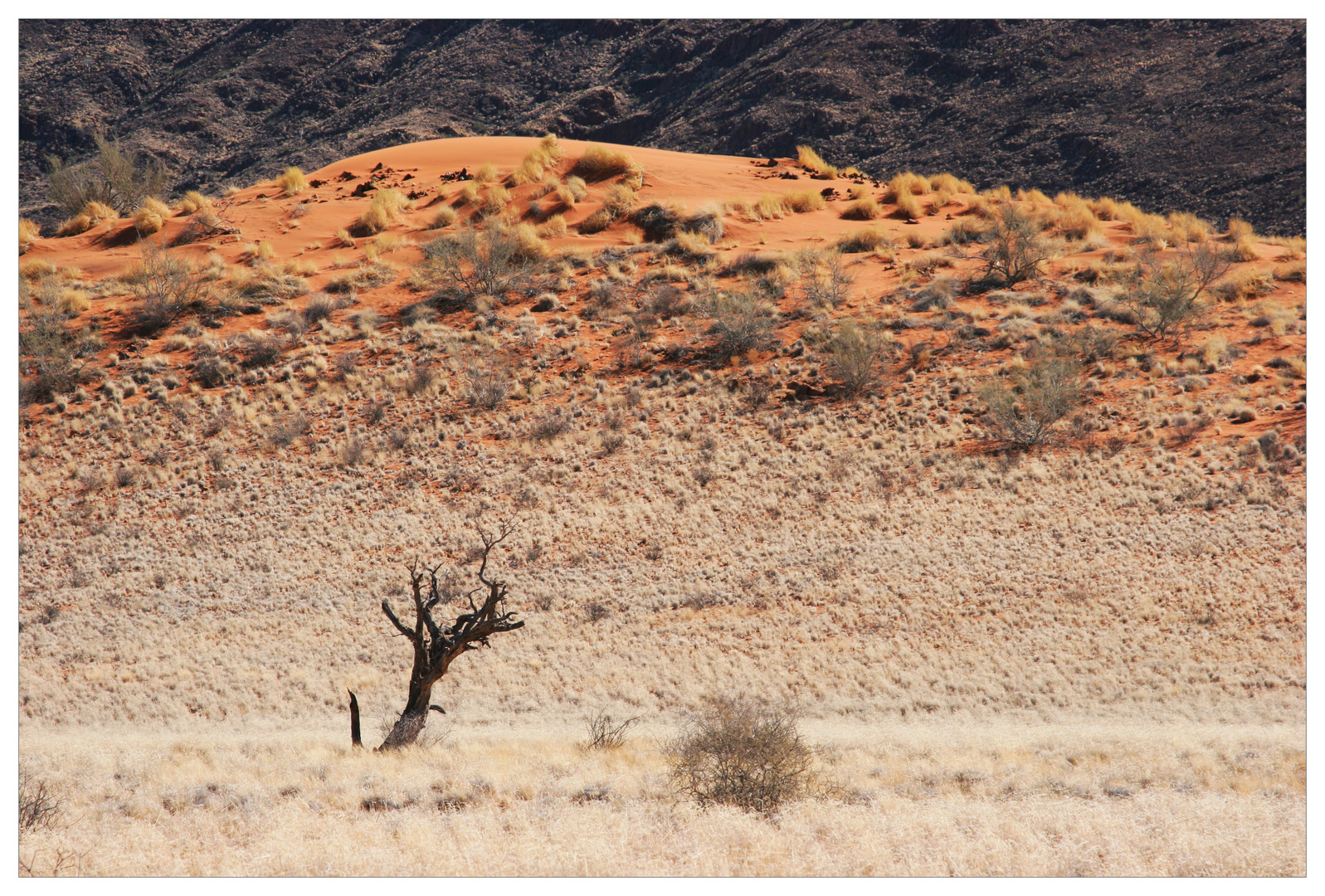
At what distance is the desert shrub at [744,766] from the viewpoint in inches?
338

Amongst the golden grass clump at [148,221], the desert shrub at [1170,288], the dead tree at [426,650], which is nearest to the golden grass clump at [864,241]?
the desert shrub at [1170,288]

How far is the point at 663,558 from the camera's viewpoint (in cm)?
1798

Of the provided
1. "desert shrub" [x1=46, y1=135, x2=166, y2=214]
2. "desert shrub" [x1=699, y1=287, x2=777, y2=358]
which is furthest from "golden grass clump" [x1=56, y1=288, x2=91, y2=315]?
"desert shrub" [x1=699, y1=287, x2=777, y2=358]

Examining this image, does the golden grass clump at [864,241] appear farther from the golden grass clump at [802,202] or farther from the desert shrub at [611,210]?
the desert shrub at [611,210]

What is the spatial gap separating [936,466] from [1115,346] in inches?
348

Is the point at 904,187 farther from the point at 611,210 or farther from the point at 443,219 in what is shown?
the point at 443,219

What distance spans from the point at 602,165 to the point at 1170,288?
24711 mm

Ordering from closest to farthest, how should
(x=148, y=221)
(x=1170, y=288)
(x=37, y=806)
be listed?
(x=37, y=806) → (x=1170, y=288) → (x=148, y=221)

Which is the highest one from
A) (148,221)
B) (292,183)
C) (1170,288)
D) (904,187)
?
(904,187)

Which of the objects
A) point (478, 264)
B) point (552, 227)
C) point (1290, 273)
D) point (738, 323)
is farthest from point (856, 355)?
point (1290, 273)

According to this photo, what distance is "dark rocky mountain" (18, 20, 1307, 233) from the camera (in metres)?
46.8

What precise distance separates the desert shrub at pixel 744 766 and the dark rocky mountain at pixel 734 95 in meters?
42.7

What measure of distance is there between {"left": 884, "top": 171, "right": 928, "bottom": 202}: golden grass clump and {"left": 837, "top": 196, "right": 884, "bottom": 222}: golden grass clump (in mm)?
2001

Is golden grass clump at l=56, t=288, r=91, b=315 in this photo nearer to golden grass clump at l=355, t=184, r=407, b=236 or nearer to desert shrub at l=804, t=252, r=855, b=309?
golden grass clump at l=355, t=184, r=407, b=236
